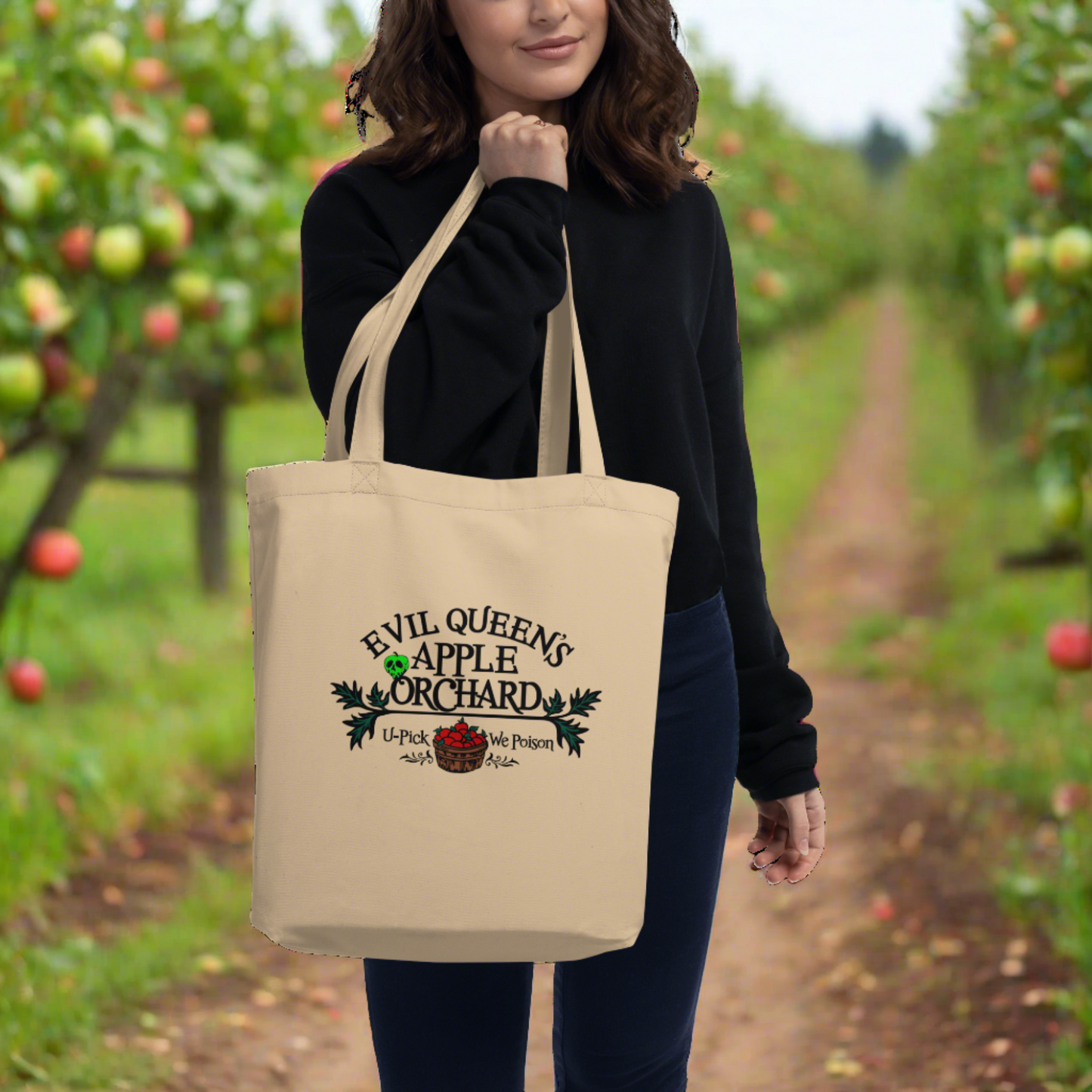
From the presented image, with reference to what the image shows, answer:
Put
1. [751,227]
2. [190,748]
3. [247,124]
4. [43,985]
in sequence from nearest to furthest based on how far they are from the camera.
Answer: [43,985] → [247,124] → [190,748] → [751,227]

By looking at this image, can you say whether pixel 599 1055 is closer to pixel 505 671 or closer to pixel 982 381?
pixel 505 671

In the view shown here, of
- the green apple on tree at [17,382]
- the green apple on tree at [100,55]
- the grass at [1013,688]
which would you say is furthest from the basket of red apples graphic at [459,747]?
the green apple on tree at [100,55]

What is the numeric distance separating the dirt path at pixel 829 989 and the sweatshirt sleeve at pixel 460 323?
1.79 m

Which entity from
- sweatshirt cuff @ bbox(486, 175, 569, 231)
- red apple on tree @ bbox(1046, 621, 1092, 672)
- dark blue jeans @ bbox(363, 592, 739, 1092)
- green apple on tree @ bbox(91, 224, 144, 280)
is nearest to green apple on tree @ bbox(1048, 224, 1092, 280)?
red apple on tree @ bbox(1046, 621, 1092, 672)

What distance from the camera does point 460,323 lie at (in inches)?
47.0

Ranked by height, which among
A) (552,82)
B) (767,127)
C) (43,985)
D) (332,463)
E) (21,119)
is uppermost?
(767,127)

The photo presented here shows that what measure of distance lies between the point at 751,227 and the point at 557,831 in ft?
23.0

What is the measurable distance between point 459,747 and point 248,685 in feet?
11.5

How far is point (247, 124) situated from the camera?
11.8 ft

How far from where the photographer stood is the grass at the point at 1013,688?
3.09m

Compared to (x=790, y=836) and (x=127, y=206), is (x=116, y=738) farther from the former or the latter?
(x=790, y=836)

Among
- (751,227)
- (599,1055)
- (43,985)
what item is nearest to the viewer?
(599,1055)

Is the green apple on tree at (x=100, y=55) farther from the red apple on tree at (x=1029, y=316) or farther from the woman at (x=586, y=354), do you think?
the red apple on tree at (x=1029, y=316)

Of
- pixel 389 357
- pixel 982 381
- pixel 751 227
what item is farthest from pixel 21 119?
pixel 982 381
